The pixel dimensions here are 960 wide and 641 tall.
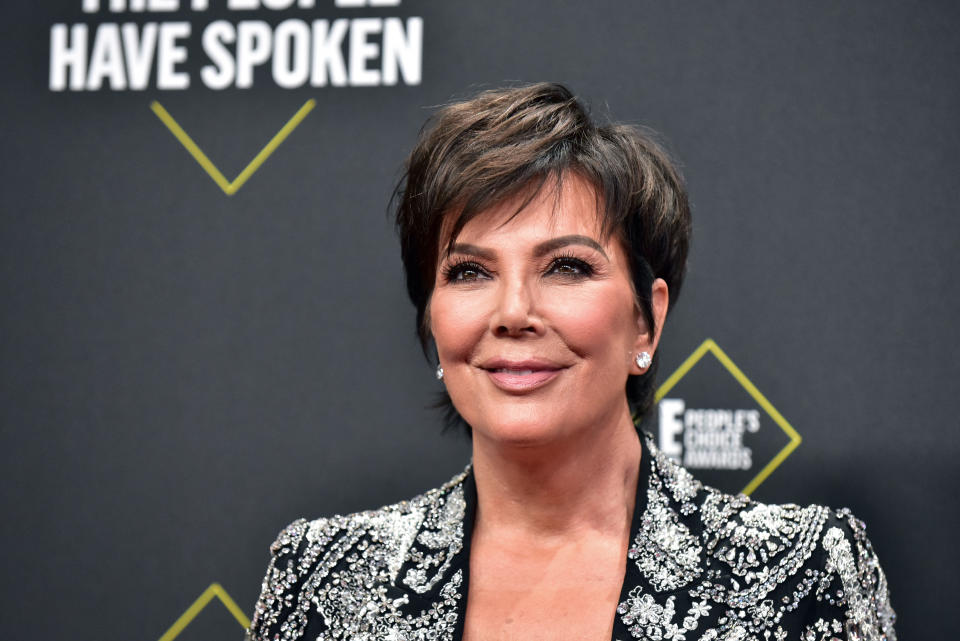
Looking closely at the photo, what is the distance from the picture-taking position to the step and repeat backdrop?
2.14 meters

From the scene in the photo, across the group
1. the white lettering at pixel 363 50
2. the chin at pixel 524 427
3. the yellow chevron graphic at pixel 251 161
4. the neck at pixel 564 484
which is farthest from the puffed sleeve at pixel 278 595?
the white lettering at pixel 363 50

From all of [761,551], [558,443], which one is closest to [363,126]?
[558,443]

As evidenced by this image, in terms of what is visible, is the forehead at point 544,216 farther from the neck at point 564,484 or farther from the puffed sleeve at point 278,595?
the puffed sleeve at point 278,595

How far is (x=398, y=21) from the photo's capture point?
233cm

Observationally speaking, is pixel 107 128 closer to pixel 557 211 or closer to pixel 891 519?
pixel 557 211

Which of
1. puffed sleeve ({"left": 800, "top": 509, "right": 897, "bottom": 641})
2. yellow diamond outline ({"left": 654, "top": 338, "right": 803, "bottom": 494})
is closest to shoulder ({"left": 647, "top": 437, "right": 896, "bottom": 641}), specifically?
puffed sleeve ({"left": 800, "top": 509, "right": 897, "bottom": 641})

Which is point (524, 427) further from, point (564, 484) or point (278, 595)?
point (278, 595)

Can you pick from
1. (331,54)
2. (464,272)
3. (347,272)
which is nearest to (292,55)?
(331,54)

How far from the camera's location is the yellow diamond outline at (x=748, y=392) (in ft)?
7.08

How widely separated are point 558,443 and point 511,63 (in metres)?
0.95

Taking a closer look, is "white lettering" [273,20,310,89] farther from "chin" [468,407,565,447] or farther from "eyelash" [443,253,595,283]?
"chin" [468,407,565,447]

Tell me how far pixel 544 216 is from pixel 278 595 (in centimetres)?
72

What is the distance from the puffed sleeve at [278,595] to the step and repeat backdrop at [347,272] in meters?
0.48

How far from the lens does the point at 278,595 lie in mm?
1784
